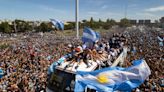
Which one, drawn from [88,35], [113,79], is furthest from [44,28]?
[113,79]

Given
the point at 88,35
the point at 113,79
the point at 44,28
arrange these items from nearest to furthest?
the point at 113,79, the point at 88,35, the point at 44,28

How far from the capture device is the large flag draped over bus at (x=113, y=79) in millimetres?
9336

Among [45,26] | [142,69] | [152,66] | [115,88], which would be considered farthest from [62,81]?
[45,26]

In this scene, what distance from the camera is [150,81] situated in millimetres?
15102

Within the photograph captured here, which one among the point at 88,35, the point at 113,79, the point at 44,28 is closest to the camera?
the point at 113,79

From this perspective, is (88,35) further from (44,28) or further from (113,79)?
(44,28)

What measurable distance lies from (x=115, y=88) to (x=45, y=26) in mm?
105117

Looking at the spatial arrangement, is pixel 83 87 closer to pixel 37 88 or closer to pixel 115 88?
pixel 115 88

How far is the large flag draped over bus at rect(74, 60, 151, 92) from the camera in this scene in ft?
30.6

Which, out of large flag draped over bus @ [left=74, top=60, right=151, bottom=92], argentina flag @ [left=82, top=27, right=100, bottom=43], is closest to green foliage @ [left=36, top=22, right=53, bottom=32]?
argentina flag @ [left=82, top=27, right=100, bottom=43]

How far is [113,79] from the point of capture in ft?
31.2

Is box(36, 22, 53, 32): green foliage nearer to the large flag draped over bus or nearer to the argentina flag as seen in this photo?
the argentina flag

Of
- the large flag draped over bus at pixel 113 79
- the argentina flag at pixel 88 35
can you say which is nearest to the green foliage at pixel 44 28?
the argentina flag at pixel 88 35

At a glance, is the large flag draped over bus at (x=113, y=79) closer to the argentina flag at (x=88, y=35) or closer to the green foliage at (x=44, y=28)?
the argentina flag at (x=88, y=35)
